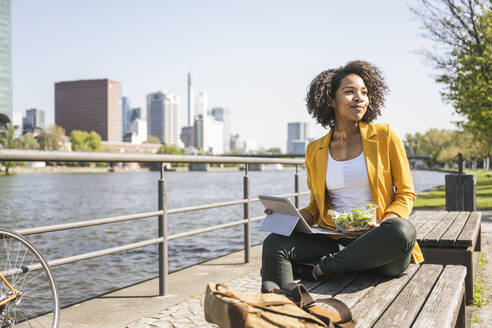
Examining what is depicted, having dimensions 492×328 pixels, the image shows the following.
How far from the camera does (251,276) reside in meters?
5.17

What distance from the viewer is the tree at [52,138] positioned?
115750 millimetres

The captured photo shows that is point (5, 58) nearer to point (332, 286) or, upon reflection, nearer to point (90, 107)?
point (90, 107)

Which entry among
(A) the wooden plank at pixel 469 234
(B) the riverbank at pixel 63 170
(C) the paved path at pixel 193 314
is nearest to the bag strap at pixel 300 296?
(C) the paved path at pixel 193 314

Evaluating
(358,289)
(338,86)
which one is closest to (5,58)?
(338,86)

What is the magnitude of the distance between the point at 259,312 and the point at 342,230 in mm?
1183

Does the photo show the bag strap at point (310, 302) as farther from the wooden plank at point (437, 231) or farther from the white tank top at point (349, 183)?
the wooden plank at point (437, 231)

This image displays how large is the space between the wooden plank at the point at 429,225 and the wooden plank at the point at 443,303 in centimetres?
109

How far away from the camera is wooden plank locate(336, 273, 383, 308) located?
2.29m

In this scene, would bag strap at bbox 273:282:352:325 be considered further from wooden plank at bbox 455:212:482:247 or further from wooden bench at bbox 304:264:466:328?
wooden plank at bbox 455:212:482:247

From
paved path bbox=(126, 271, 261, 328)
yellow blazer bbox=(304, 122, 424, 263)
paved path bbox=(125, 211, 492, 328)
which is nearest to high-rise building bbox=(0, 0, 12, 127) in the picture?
paved path bbox=(125, 211, 492, 328)

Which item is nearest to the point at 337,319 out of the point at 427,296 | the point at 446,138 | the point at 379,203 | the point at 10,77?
the point at 427,296

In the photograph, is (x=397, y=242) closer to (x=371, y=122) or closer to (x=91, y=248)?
(x=371, y=122)

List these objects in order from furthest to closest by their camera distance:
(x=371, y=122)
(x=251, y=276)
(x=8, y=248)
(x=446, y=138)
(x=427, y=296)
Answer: (x=446, y=138) < (x=251, y=276) < (x=371, y=122) < (x=8, y=248) < (x=427, y=296)

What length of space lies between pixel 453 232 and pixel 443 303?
6.36ft
